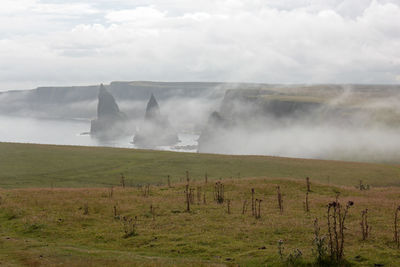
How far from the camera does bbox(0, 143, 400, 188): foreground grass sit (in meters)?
58.8

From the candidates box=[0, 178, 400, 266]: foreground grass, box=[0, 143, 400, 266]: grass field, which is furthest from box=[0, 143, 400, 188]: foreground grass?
box=[0, 178, 400, 266]: foreground grass

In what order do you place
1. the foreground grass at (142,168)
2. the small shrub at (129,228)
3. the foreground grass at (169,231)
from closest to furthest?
the foreground grass at (169,231), the small shrub at (129,228), the foreground grass at (142,168)

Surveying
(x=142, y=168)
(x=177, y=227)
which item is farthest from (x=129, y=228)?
(x=142, y=168)

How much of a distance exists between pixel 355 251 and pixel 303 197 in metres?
17.5

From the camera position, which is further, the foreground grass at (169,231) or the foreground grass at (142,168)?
the foreground grass at (142,168)

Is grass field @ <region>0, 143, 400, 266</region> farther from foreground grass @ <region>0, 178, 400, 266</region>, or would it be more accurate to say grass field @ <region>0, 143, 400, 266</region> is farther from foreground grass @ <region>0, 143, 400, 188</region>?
foreground grass @ <region>0, 143, 400, 188</region>

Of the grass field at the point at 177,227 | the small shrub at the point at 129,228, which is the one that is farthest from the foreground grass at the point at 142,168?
the small shrub at the point at 129,228

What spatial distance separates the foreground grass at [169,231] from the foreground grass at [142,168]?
68.6 feet

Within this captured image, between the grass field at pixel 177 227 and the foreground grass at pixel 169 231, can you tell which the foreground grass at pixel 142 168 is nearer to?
the grass field at pixel 177 227

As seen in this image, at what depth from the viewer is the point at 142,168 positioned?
68250 millimetres

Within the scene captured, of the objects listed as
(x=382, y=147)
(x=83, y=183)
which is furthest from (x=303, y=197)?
(x=382, y=147)

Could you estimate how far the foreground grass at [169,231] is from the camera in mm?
19312

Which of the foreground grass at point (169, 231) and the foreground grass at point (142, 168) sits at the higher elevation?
the foreground grass at point (142, 168)

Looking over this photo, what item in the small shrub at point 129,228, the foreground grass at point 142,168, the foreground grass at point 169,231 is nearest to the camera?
the foreground grass at point 169,231
